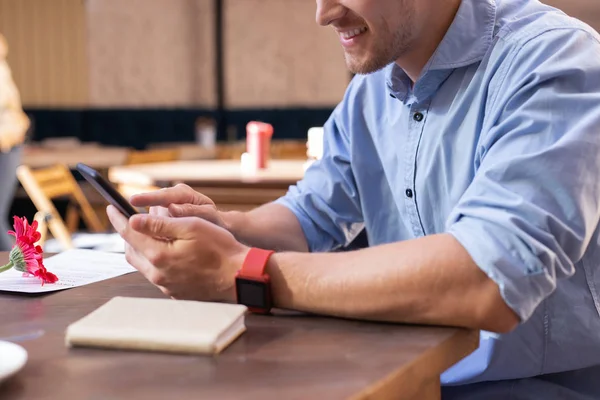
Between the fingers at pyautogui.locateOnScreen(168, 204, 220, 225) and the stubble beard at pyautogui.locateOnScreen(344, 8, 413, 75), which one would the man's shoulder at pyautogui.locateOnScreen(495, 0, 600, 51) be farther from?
the fingers at pyautogui.locateOnScreen(168, 204, 220, 225)

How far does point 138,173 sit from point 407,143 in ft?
7.12

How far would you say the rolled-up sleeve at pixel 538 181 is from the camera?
97cm

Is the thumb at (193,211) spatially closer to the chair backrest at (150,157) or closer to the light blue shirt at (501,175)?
the light blue shirt at (501,175)

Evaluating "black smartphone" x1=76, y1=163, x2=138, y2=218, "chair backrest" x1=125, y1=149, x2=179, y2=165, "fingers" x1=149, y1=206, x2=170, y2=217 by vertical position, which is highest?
"black smartphone" x1=76, y1=163, x2=138, y2=218

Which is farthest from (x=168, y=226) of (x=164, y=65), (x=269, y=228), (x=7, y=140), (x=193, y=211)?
(x=164, y=65)

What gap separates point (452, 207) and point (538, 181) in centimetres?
29

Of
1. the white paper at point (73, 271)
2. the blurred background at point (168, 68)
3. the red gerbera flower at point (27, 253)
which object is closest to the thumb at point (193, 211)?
the white paper at point (73, 271)

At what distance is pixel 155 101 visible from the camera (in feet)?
27.1

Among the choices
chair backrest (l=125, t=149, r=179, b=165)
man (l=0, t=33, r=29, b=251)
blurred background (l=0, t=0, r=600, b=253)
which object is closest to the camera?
chair backrest (l=125, t=149, r=179, b=165)

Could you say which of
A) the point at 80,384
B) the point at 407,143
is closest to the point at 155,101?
the point at 407,143

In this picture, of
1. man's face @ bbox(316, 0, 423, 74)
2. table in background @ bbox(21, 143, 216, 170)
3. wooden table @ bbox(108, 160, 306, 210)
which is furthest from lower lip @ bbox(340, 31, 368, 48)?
table in background @ bbox(21, 143, 216, 170)

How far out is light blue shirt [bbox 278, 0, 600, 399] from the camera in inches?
39.3

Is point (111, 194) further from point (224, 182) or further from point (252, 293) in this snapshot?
point (224, 182)

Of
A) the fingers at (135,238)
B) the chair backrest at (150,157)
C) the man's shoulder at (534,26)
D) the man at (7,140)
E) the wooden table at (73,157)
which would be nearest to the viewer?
the fingers at (135,238)
